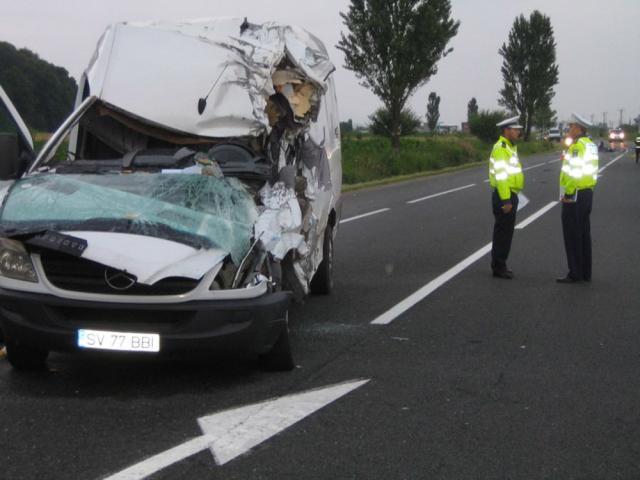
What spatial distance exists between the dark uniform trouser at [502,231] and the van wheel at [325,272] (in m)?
2.23

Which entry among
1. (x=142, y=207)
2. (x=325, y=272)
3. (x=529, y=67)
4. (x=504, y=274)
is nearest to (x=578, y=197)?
(x=504, y=274)

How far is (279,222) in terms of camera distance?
629 centimetres

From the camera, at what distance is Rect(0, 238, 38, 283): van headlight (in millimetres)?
5586

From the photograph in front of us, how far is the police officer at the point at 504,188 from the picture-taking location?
1066 centimetres

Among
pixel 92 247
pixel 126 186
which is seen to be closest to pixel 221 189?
pixel 126 186

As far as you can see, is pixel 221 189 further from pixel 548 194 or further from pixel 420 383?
pixel 548 194

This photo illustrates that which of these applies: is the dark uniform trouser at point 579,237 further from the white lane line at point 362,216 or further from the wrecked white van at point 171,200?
the white lane line at point 362,216

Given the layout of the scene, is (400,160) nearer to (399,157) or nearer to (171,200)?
(399,157)

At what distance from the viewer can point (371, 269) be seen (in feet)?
37.6

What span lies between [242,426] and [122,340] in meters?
0.93

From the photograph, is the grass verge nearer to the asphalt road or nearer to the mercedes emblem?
the asphalt road

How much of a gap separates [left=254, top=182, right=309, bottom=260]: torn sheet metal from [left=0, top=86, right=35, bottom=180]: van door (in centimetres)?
160

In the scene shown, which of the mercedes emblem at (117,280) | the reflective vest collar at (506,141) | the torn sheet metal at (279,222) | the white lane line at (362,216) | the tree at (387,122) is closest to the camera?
the mercedes emblem at (117,280)

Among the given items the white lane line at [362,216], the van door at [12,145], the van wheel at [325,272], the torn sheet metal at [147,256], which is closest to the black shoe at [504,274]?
the van wheel at [325,272]
